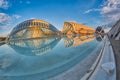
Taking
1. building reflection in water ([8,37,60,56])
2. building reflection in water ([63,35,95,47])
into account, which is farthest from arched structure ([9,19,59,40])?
building reflection in water ([8,37,60,56])

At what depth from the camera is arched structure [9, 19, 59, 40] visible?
54.9 meters

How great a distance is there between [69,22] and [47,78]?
72278mm

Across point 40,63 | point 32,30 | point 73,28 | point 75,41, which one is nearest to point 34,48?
point 75,41

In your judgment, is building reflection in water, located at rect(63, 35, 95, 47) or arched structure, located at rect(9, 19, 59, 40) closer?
building reflection in water, located at rect(63, 35, 95, 47)

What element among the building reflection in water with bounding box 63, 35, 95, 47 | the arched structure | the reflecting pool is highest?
the arched structure

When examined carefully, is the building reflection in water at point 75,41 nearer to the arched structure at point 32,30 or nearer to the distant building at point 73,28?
the arched structure at point 32,30

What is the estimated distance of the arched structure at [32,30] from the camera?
54.9m

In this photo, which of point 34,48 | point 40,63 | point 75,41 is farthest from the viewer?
point 75,41

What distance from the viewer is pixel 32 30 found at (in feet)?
188

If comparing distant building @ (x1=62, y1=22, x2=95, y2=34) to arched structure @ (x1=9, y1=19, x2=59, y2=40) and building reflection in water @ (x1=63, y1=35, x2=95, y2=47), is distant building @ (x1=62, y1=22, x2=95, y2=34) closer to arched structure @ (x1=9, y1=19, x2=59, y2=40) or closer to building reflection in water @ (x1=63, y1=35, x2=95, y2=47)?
arched structure @ (x1=9, y1=19, x2=59, y2=40)

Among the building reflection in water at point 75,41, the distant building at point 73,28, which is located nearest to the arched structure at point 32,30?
the distant building at point 73,28

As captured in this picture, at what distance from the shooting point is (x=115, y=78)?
143 inches

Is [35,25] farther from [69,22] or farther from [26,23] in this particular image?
[69,22]

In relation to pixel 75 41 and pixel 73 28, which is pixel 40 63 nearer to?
pixel 75 41
